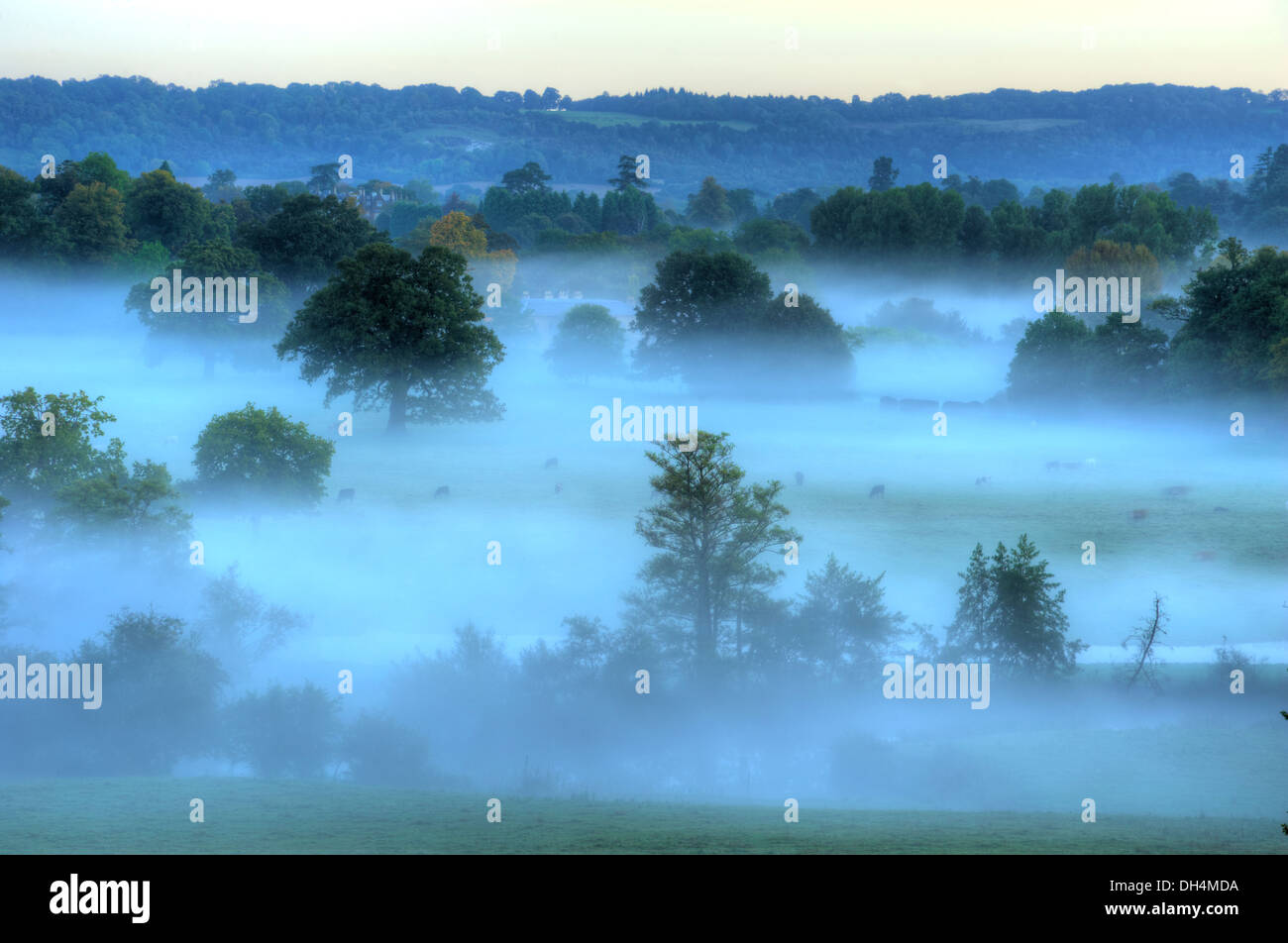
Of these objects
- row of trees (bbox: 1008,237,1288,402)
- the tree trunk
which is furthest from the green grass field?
row of trees (bbox: 1008,237,1288,402)

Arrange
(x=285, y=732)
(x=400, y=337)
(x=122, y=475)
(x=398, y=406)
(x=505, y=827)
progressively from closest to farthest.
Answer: (x=505, y=827)
(x=285, y=732)
(x=122, y=475)
(x=400, y=337)
(x=398, y=406)

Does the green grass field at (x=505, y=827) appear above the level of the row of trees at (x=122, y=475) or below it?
below

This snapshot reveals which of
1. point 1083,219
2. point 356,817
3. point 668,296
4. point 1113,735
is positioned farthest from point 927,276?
point 356,817

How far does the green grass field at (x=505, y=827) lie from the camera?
21391 millimetres

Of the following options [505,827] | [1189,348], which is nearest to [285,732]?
[505,827]

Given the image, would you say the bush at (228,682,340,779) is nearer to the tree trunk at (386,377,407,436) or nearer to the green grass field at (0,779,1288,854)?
the green grass field at (0,779,1288,854)

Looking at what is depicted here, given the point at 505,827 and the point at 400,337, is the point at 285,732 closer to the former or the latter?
the point at 505,827

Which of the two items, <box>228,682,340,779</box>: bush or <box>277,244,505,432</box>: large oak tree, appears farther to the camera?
<box>277,244,505,432</box>: large oak tree

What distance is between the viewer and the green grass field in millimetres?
21391

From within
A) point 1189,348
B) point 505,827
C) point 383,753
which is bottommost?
point 505,827

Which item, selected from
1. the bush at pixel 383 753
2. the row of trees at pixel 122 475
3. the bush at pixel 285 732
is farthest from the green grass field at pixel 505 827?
the row of trees at pixel 122 475

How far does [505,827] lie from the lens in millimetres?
23938

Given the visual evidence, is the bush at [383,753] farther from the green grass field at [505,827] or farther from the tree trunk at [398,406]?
the tree trunk at [398,406]
